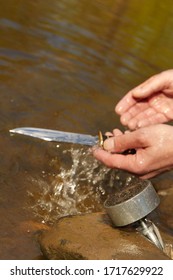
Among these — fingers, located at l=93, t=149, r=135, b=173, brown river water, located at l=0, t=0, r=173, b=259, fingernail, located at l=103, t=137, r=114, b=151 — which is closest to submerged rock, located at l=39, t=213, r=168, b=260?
brown river water, located at l=0, t=0, r=173, b=259

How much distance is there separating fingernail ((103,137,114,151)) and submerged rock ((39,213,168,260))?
0.59 metres

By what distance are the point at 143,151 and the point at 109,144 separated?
32cm

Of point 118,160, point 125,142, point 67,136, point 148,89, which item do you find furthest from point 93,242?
point 148,89

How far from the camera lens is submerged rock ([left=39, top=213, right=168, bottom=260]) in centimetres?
298

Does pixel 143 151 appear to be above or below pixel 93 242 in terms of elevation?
above

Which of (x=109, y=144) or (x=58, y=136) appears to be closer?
(x=109, y=144)

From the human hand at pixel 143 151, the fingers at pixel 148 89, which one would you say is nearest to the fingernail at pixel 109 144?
the human hand at pixel 143 151

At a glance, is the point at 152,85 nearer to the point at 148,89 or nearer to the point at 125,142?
the point at 148,89

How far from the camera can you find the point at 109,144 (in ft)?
11.8

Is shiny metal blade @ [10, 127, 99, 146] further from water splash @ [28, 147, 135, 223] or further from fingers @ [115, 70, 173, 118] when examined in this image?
fingers @ [115, 70, 173, 118]

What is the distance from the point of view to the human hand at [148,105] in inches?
164

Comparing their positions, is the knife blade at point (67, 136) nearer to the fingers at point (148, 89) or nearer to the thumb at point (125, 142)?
the thumb at point (125, 142)

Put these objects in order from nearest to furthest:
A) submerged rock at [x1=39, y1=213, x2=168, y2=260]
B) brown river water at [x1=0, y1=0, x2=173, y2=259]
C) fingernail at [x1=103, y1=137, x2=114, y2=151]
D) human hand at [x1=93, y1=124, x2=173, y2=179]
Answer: submerged rock at [x1=39, y1=213, x2=168, y2=260]
human hand at [x1=93, y1=124, x2=173, y2=179]
fingernail at [x1=103, y1=137, x2=114, y2=151]
brown river water at [x1=0, y1=0, x2=173, y2=259]

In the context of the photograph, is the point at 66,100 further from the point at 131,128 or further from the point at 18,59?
the point at 131,128
